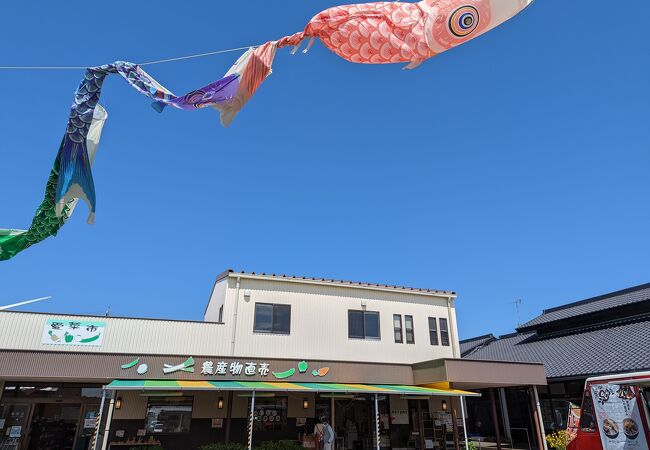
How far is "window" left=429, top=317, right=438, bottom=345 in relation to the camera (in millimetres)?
18406

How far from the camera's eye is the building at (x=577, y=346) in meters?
15.7

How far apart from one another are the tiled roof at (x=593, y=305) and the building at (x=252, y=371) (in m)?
6.33

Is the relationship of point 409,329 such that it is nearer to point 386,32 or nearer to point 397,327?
point 397,327

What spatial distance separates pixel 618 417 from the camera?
27.7ft

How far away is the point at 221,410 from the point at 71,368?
4.81 metres

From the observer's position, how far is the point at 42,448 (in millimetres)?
13875

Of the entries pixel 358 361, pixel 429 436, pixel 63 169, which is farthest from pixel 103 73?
pixel 429 436

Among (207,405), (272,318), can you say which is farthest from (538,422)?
(207,405)

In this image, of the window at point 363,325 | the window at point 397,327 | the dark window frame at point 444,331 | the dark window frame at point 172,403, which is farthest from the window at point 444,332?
the dark window frame at point 172,403

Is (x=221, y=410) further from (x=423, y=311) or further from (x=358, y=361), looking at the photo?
(x=423, y=311)

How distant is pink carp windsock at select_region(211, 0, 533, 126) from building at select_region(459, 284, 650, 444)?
13920mm

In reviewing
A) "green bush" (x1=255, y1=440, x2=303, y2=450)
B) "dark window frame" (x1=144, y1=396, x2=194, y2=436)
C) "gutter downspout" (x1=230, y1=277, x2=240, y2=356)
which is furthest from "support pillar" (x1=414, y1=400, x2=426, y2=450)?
"dark window frame" (x1=144, y1=396, x2=194, y2=436)

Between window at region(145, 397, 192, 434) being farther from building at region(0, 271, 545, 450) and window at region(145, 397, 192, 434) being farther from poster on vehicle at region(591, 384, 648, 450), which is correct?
poster on vehicle at region(591, 384, 648, 450)

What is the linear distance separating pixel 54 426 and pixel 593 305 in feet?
73.2
